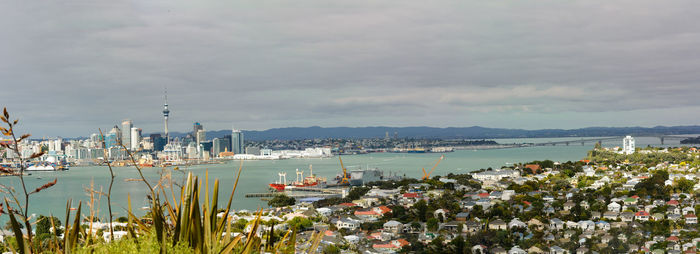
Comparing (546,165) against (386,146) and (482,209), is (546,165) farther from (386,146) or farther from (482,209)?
(386,146)

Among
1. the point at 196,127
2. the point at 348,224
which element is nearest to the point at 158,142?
the point at 196,127

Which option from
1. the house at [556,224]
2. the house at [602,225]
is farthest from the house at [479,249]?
the house at [602,225]

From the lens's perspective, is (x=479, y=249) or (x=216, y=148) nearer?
(x=479, y=249)

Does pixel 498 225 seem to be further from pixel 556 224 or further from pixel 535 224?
pixel 556 224

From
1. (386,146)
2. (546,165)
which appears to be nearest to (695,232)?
(546,165)

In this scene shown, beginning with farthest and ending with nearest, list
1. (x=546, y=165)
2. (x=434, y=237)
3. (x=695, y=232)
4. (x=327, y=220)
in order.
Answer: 1. (x=546, y=165)
2. (x=327, y=220)
3. (x=434, y=237)
4. (x=695, y=232)
